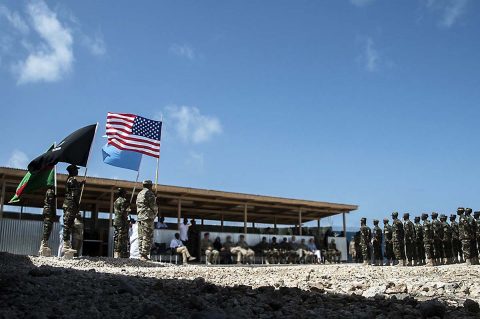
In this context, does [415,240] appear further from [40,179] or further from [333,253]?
[40,179]

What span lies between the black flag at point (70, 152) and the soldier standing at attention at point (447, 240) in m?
12.5

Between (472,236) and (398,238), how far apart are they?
239 cm

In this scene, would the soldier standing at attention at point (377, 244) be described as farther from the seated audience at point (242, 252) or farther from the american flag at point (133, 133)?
the american flag at point (133, 133)

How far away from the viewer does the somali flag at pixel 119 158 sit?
13922 mm

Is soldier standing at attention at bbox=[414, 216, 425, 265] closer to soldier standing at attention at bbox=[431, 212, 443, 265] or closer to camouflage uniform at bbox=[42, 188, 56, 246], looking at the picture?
soldier standing at attention at bbox=[431, 212, 443, 265]

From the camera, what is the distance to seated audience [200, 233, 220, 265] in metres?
16.7

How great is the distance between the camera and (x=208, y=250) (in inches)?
659

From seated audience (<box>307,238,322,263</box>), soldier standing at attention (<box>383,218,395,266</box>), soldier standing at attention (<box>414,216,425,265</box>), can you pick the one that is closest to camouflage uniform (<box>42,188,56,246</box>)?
soldier standing at attention (<box>383,218,395,266</box>)

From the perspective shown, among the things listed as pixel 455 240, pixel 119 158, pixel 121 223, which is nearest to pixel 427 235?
pixel 455 240

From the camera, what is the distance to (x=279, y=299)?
20.6 feet

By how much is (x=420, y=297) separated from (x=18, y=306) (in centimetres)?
596

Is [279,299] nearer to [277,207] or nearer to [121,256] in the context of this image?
[121,256]

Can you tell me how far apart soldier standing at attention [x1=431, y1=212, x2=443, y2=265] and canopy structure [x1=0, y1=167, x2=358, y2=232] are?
6157mm

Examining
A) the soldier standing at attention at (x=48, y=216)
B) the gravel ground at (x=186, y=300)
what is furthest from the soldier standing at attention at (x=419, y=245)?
the soldier standing at attention at (x=48, y=216)
